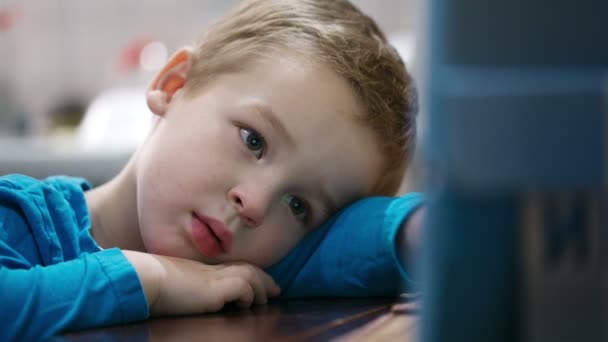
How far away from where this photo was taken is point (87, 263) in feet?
2.24

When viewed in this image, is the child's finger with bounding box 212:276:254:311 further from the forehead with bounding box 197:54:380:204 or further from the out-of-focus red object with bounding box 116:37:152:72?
the out-of-focus red object with bounding box 116:37:152:72

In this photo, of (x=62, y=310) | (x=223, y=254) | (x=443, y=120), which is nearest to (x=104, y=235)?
(x=223, y=254)

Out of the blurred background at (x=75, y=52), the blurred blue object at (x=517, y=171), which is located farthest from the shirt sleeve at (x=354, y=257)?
the blurred background at (x=75, y=52)

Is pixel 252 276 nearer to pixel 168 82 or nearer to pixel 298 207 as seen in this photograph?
pixel 298 207

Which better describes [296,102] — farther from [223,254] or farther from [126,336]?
[126,336]

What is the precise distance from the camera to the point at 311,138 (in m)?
0.83

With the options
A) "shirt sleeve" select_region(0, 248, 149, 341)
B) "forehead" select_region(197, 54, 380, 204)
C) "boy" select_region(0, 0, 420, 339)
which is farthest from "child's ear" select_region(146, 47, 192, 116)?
"shirt sleeve" select_region(0, 248, 149, 341)

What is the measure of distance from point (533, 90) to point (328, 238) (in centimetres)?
58

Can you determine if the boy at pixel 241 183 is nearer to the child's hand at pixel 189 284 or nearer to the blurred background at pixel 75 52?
the child's hand at pixel 189 284

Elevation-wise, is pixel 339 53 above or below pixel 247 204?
above

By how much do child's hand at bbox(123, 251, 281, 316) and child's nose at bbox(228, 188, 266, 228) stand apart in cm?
6

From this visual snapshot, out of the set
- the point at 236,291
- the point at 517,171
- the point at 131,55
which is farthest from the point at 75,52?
the point at 517,171

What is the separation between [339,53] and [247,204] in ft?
0.80

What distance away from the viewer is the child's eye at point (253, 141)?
832 mm
